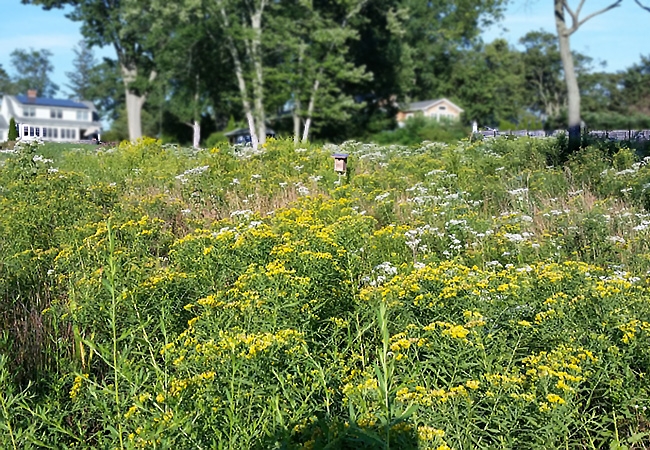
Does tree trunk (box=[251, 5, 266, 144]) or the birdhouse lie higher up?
Result: tree trunk (box=[251, 5, 266, 144])

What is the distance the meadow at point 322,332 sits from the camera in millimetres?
2641

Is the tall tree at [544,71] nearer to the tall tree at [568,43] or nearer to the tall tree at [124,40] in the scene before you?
the tall tree at [124,40]

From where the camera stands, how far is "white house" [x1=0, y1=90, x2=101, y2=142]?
7112cm

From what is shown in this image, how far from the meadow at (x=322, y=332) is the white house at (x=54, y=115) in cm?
7103

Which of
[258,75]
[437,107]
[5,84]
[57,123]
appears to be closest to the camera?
[258,75]

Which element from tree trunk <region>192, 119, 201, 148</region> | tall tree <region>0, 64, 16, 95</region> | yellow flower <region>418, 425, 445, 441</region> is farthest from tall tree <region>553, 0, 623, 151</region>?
tall tree <region>0, 64, 16, 95</region>

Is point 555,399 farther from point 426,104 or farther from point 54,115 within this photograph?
point 54,115

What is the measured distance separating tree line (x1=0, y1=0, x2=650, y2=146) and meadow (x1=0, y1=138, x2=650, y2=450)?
15.2 metres

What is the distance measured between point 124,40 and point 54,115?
4072cm

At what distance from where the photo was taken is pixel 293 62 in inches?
1275

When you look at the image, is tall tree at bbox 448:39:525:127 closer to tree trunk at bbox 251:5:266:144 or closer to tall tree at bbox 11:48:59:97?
tree trunk at bbox 251:5:266:144

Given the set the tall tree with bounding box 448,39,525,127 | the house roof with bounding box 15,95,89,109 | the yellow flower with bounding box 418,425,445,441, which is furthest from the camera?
the house roof with bounding box 15,95,89,109

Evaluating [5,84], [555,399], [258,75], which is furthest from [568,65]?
[5,84]

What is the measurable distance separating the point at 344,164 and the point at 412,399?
18.7ft
